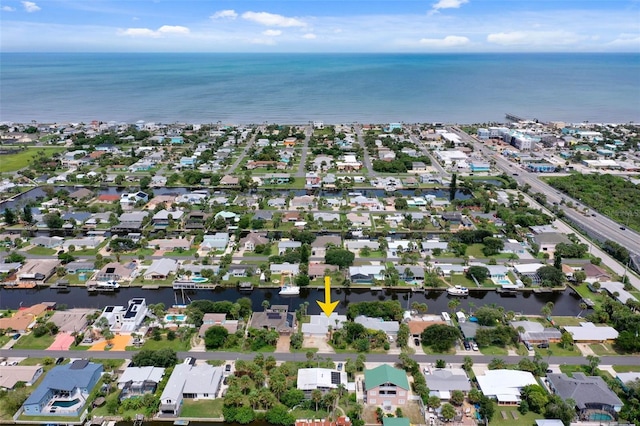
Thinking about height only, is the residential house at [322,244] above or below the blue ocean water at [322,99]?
below

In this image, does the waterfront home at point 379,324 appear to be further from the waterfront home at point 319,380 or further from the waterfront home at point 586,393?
the waterfront home at point 586,393

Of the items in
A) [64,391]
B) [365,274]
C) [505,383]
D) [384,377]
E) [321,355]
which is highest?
[384,377]

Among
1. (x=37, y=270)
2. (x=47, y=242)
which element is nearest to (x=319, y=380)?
(x=37, y=270)

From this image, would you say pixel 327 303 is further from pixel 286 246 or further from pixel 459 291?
pixel 459 291

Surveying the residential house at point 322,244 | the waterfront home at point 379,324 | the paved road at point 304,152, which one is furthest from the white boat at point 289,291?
the paved road at point 304,152

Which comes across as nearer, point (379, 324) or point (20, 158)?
point (379, 324)

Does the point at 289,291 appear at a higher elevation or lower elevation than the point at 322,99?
lower

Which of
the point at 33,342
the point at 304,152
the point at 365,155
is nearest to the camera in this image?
the point at 33,342
